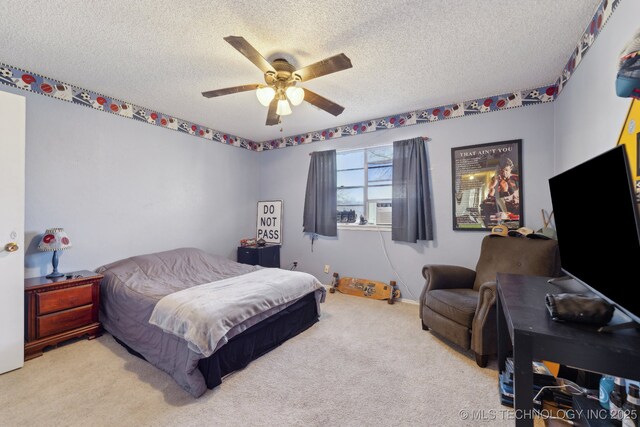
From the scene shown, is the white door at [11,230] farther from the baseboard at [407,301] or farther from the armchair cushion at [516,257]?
the armchair cushion at [516,257]

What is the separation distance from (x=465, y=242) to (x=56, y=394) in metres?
3.85

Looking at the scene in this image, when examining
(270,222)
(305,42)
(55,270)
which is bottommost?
(55,270)

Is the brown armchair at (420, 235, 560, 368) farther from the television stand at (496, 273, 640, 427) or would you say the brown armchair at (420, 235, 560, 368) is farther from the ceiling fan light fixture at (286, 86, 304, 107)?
the ceiling fan light fixture at (286, 86, 304, 107)

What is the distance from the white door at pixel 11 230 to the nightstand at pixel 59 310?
0.17 meters

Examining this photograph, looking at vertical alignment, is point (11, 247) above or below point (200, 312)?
above

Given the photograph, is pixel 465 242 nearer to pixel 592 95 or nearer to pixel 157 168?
pixel 592 95

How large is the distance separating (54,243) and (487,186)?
4405mm

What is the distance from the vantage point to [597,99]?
1.79m

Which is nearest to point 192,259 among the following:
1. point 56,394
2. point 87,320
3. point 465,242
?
point 87,320

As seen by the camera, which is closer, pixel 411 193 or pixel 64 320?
pixel 64 320

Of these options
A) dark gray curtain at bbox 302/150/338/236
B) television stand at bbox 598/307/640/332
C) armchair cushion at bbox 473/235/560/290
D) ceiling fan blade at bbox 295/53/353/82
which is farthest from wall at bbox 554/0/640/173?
dark gray curtain at bbox 302/150/338/236

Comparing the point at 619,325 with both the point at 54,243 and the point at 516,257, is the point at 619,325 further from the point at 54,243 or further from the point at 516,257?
the point at 54,243

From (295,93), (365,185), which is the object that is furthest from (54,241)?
(365,185)

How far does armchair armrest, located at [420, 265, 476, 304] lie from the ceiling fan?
5.99 ft
